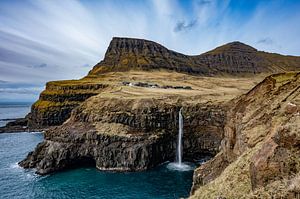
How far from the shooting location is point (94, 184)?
59.7 meters

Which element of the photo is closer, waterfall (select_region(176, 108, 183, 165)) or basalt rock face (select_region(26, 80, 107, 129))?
waterfall (select_region(176, 108, 183, 165))

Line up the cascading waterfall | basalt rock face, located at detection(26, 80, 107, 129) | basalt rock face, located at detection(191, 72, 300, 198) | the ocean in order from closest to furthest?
basalt rock face, located at detection(191, 72, 300, 198) → the ocean → the cascading waterfall → basalt rock face, located at detection(26, 80, 107, 129)

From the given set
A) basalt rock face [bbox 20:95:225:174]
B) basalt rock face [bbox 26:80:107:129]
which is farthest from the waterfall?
basalt rock face [bbox 26:80:107:129]

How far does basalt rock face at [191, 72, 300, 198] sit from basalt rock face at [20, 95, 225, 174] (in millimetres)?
35610

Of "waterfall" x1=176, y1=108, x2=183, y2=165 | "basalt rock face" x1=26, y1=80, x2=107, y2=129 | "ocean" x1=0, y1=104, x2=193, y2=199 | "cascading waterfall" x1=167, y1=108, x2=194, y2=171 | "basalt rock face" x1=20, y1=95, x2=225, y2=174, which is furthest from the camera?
"basalt rock face" x1=26, y1=80, x2=107, y2=129

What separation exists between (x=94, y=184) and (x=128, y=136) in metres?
17.2

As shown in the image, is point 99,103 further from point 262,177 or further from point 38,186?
point 262,177

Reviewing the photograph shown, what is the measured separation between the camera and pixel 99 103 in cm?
8662

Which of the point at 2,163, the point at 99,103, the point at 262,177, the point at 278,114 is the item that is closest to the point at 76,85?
the point at 99,103

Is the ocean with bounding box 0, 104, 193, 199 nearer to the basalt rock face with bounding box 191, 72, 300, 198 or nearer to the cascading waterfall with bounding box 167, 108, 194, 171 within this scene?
the cascading waterfall with bounding box 167, 108, 194, 171

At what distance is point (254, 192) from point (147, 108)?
2518 inches

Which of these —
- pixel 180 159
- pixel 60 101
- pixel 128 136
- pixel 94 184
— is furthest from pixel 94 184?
pixel 60 101

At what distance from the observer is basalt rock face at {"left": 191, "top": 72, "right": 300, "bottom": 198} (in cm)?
1594

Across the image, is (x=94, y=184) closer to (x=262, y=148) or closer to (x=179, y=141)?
(x=179, y=141)
